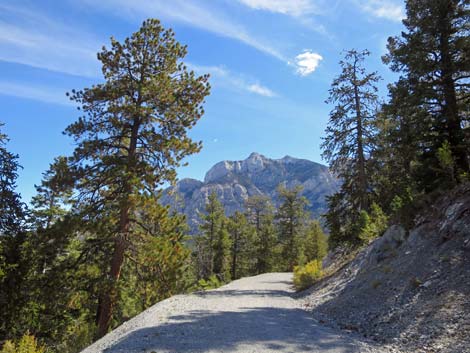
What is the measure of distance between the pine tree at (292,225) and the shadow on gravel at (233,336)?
3281 cm

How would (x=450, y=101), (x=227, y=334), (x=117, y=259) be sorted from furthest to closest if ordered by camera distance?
(x=117, y=259) → (x=450, y=101) → (x=227, y=334)

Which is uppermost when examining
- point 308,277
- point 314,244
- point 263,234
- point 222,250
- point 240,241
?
point 263,234

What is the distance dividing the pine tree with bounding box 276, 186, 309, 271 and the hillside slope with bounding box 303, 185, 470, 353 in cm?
2964

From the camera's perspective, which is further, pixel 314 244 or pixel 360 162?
pixel 314 244

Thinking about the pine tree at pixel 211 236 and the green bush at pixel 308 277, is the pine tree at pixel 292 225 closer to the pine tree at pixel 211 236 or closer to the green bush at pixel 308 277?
the pine tree at pixel 211 236

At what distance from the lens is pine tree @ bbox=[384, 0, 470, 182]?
11344 mm

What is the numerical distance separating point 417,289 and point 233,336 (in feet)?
14.4

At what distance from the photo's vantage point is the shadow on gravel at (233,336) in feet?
19.2

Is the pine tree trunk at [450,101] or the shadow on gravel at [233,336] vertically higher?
the pine tree trunk at [450,101]

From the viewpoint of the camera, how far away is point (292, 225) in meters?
41.5

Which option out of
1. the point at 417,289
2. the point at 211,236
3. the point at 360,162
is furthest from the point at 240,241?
→ the point at 417,289

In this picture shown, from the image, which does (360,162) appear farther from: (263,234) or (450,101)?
(263,234)

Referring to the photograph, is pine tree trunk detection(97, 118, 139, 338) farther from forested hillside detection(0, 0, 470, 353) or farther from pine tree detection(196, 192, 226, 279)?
pine tree detection(196, 192, 226, 279)

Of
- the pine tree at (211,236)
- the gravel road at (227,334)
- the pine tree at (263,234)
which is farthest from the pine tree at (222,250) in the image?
the gravel road at (227,334)
